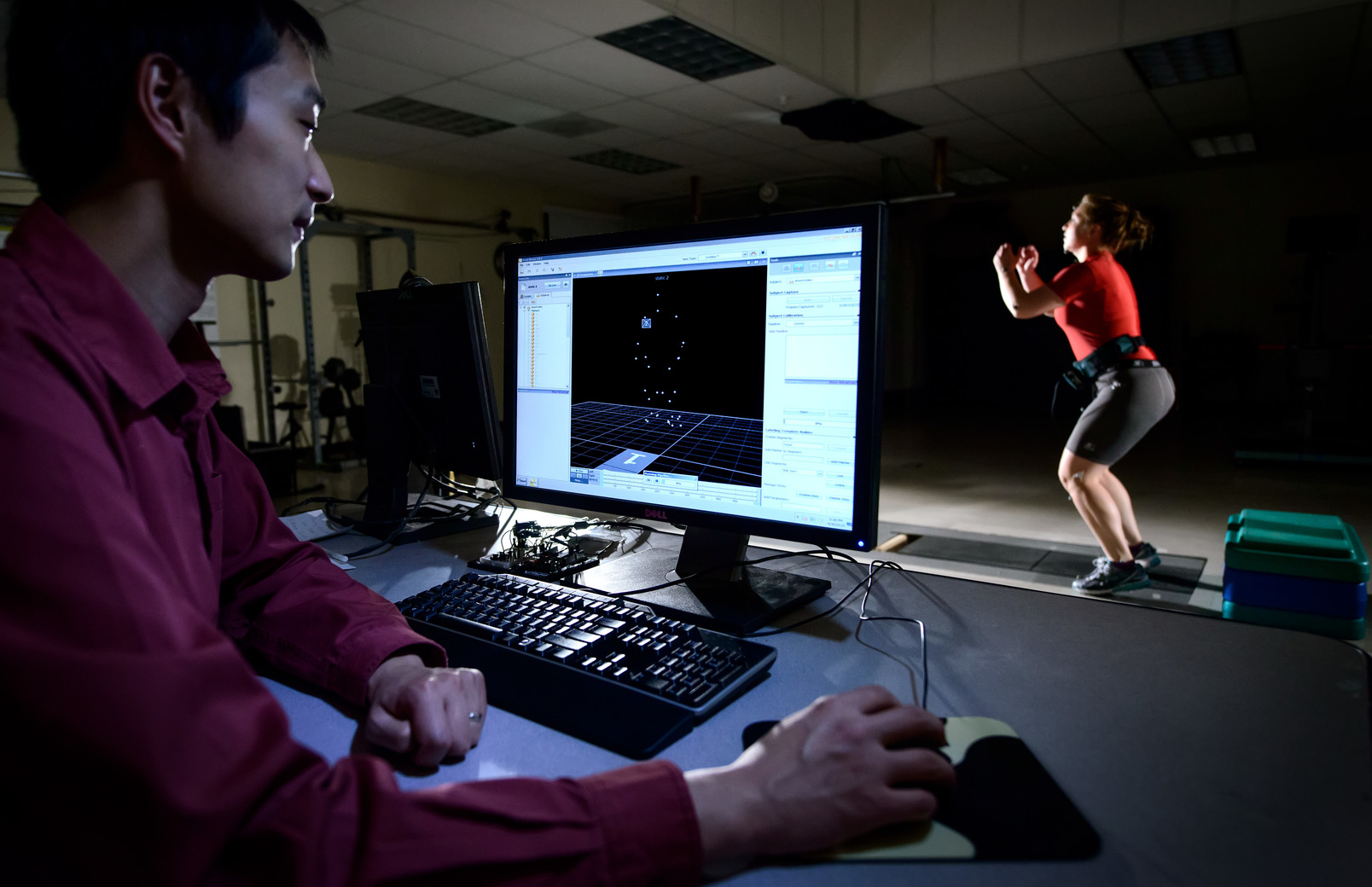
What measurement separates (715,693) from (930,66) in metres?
5.31

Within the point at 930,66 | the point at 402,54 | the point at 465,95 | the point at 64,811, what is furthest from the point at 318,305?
the point at 64,811

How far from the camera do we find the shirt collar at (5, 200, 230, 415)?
53cm

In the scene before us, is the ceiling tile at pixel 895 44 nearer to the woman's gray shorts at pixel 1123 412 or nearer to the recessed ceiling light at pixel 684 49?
the recessed ceiling light at pixel 684 49

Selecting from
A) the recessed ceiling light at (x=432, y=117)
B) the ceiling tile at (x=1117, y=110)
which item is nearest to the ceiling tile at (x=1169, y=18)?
the ceiling tile at (x=1117, y=110)

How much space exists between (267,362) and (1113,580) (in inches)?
230

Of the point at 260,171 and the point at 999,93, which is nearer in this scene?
the point at 260,171

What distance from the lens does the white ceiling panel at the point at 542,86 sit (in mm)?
4812

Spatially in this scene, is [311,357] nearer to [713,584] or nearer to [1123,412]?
[1123,412]

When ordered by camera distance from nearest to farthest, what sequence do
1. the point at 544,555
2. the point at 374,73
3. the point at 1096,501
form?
the point at 544,555 → the point at 1096,501 → the point at 374,73

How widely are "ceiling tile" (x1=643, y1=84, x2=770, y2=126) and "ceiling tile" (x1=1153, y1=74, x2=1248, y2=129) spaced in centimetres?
283

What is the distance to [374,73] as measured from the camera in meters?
4.73

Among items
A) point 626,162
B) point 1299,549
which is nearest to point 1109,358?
point 1299,549


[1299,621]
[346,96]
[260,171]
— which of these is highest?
[346,96]

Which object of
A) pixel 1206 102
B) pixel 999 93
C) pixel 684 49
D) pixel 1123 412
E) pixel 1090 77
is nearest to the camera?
pixel 1123 412
